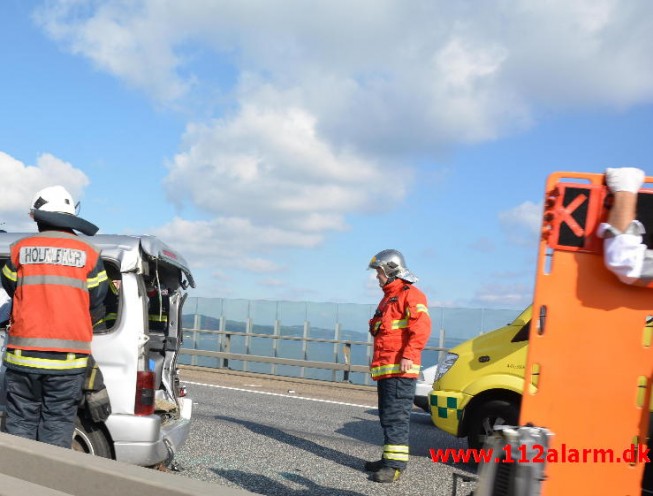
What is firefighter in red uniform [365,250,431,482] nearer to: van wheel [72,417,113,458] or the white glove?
van wheel [72,417,113,458]

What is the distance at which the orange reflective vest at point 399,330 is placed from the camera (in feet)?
21.0

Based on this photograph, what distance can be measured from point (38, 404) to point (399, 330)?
130 inches

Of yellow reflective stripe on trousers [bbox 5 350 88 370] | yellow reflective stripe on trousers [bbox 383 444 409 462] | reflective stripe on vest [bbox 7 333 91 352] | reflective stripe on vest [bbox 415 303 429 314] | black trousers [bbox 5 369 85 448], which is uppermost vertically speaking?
reflective stripe on vest [bbox 415 303 429 314]

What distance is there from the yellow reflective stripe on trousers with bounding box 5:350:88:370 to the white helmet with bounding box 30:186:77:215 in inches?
33.3

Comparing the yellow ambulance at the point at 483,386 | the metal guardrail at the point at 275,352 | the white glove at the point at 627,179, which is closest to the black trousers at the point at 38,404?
the white glove at the point at 627,179

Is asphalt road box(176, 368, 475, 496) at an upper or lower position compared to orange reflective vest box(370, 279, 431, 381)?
lower

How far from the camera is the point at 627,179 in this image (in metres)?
2.71

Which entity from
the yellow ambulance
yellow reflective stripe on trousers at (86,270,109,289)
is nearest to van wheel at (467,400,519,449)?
the yellow ambulance

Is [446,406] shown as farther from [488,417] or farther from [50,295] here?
[50,295]

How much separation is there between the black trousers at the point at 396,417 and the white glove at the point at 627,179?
391cm

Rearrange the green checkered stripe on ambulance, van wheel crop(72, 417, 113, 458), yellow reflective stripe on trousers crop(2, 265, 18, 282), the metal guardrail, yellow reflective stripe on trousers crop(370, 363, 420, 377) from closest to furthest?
yellow reflective stripe on trousers crop(2, 265, 18, 282), van wheel crop(72, 417, 113, 458), yellow reflective stripe on trousers crop(370, 363, 420, 377), the green checkered stripe on ambulance, the metal guardrail

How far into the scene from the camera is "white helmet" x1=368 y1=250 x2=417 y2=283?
664 centimetres

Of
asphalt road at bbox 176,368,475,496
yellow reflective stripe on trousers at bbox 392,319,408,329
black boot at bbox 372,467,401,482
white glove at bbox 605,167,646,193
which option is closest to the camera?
white glove at bbox 605,167,646,193

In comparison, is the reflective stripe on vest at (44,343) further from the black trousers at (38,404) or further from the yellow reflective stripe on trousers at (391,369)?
the yellow reflective stripe on trousers at (391,369)
